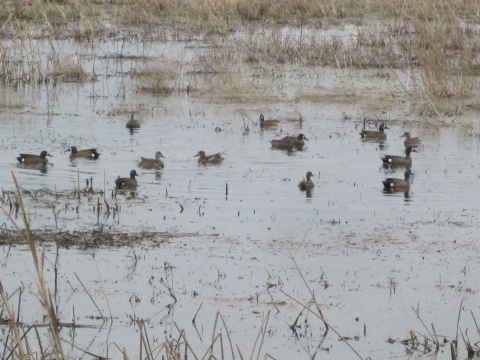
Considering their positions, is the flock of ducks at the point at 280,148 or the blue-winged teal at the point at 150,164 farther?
the blue-winged teal at the point at 150,164

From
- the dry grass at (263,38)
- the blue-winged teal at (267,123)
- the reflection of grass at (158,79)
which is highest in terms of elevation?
the dry grass at (263,38)

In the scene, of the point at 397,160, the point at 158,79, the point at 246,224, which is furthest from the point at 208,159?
the point at 158,79

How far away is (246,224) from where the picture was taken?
37.1ft

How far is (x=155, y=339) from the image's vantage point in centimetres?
765

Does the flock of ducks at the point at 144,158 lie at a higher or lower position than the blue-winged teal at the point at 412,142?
lower

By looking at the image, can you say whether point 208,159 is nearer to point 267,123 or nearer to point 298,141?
point 298,141

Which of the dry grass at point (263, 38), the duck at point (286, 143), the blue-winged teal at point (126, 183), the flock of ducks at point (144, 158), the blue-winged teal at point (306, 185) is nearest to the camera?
the blue-winged teal at point (126, 183)

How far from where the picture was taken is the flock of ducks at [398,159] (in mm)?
13477

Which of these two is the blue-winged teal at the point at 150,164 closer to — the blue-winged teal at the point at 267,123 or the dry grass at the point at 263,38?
the blue-winged teal at the point at 267,123

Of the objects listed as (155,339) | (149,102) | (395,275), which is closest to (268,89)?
(149,102)

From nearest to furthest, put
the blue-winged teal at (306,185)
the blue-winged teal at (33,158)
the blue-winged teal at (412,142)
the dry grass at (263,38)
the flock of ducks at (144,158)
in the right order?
the flock of ducks at (144,158), the blue-winged teal at (306,185), the blue-winged teal at (33,158), the blue-winged teal at (412,142), the dry grass at (263,38)

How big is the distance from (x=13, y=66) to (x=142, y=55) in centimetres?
381

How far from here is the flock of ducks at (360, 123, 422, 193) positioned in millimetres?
13477

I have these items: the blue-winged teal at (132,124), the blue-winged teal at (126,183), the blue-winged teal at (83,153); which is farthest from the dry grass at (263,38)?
the blue-winged teal at (126,183)
